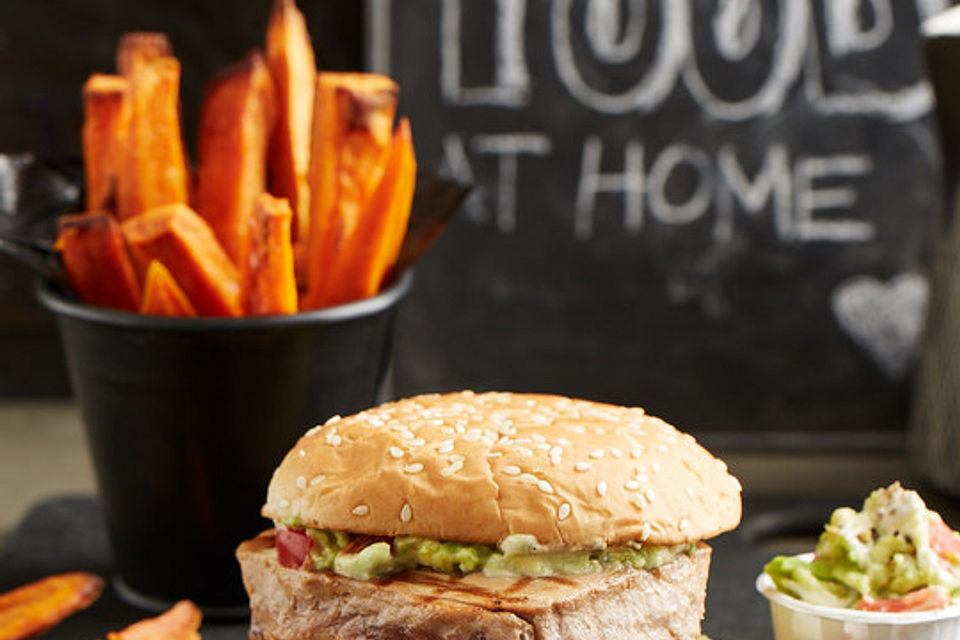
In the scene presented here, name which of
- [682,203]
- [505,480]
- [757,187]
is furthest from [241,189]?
[757,187]

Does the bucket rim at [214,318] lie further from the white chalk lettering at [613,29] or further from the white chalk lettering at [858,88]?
the white chalk lettering at [858,88]

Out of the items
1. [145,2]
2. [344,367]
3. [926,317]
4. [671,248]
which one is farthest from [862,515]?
[145,2]

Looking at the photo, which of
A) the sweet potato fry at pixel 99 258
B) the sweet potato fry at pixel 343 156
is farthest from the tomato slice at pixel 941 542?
the sweet potato fry at pixel 99 258

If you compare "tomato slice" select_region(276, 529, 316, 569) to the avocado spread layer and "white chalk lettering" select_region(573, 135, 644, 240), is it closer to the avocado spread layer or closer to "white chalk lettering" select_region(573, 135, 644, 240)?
the avocado spread layer

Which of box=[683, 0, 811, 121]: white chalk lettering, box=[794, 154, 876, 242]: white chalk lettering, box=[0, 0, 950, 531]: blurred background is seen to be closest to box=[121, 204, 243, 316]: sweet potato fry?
box=[0, 0, 950, 531]: blurred background

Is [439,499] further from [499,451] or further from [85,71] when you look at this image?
[85,71]

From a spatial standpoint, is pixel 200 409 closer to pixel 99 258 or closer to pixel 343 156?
pixel 99 258
